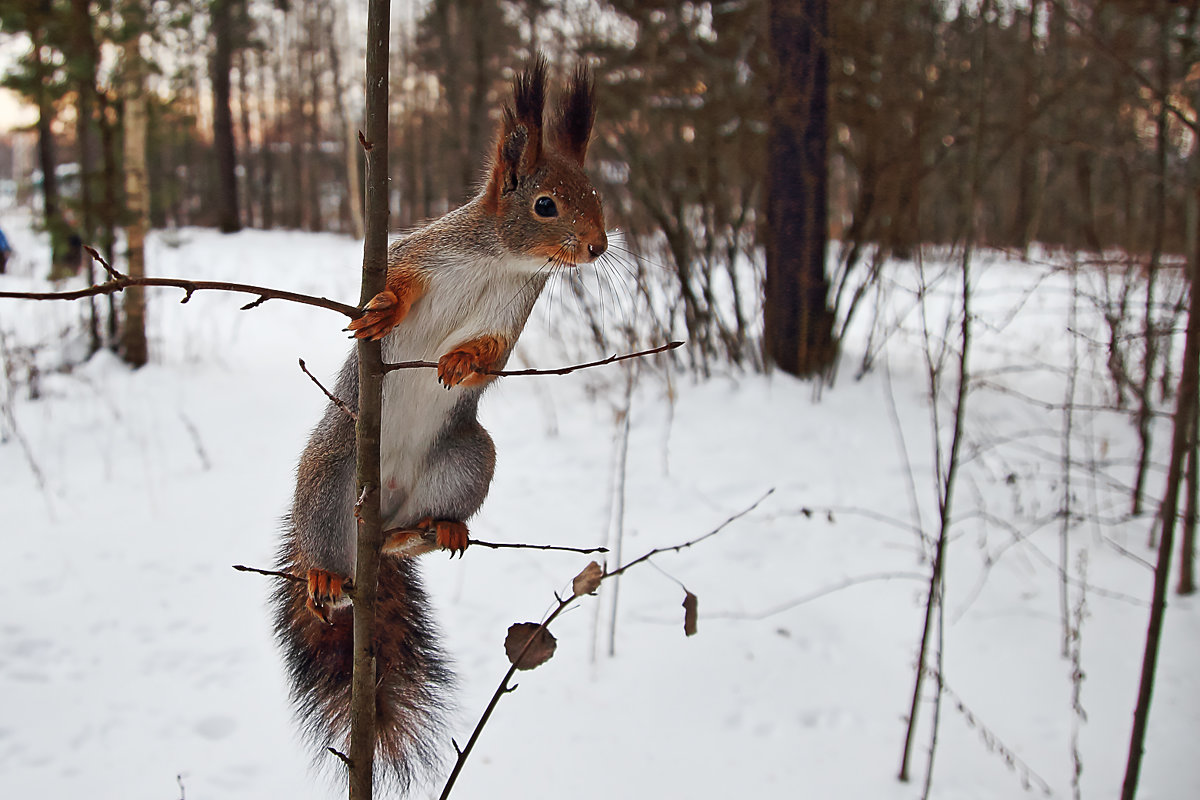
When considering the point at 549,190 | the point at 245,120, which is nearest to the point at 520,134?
the point at 549,190

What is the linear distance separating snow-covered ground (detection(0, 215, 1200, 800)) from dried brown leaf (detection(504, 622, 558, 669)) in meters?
0.55

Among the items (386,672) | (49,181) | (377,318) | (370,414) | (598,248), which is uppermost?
(49,181)

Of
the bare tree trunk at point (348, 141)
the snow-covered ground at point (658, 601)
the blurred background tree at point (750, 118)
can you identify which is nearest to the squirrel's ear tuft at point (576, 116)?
the snow-covered ground at point (658, 601)

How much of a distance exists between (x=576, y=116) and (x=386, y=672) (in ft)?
2.91

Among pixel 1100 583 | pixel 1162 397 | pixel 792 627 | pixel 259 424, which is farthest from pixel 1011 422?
pixel 259 424

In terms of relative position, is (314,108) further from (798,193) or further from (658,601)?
(658,601)

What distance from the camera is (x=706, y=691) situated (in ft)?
9.52

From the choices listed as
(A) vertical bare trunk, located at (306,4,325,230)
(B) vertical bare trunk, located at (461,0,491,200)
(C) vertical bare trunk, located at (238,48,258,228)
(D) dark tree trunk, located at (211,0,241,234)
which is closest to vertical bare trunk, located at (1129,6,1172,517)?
(B) vertical bare trunk, located at (461,0,491,200)

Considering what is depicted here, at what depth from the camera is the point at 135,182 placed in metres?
6.24

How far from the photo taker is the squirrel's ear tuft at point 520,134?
97 centimetres

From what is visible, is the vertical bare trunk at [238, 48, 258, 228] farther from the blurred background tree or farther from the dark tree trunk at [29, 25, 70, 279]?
the blurred background tree

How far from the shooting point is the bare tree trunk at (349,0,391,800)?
83 cm

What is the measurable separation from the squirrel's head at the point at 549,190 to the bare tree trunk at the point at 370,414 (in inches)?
10.7

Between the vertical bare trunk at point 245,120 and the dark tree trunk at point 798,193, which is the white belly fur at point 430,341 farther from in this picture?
the vertical bare trunk at point 245,120
